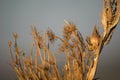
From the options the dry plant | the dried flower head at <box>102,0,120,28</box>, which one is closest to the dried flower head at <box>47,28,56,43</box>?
the dry plant

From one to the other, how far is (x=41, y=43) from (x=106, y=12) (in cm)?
47

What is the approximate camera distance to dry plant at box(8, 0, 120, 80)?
44.8 inches

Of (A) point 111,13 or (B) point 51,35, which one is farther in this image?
(B) point 51,35

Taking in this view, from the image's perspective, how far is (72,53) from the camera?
1.24 meters

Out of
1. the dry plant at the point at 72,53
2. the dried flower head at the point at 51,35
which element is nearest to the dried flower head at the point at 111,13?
the dry plant at the point at 72,53

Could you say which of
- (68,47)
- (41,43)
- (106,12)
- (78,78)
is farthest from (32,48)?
(106,12)

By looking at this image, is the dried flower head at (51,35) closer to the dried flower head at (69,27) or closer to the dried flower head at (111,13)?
the dried flower head at (69,27)


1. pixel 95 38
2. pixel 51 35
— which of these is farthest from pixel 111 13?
pixel 51 35

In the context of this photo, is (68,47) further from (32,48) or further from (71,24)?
(32,48)

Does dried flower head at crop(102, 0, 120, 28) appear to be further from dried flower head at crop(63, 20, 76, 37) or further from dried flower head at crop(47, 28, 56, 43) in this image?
dried flower head at crop(47, 28, 56, 43)

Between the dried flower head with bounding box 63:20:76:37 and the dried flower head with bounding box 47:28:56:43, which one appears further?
the dried flower head with bounding box 47:28:56:43

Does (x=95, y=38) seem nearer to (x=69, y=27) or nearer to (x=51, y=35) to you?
(x=69, y=27)

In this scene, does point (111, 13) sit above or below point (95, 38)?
above

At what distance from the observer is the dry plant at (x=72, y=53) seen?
44.8 inches
